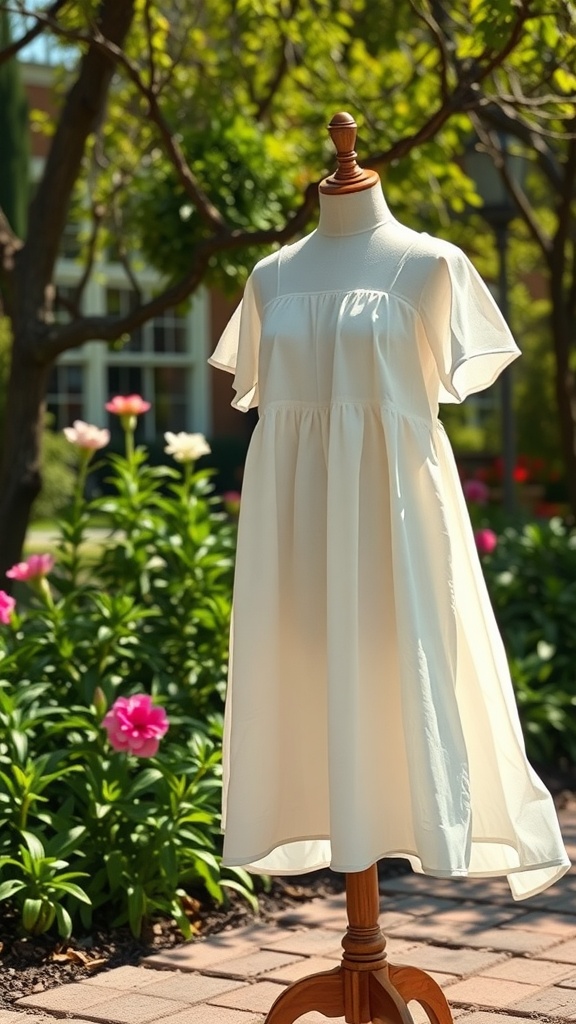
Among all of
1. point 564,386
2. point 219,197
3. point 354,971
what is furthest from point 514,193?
point 354,971

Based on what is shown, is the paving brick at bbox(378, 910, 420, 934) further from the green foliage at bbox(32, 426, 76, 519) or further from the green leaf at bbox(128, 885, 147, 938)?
the green foliage at bbox(32, 426, 76, 519)

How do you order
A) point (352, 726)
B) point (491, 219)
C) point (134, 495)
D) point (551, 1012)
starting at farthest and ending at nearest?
point (491, 219) → point (134, 495) → point (551, 1012) → point (352, 726)

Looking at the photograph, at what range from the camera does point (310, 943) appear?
10.8 ft

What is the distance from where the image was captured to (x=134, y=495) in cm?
463

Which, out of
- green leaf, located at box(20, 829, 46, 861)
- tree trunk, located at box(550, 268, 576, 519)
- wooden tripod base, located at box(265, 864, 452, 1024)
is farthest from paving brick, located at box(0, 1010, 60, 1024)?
tree trunk, located at box(550, 268, 576, 519)

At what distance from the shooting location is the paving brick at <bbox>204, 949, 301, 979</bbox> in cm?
309

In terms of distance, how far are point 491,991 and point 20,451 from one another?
2548mm

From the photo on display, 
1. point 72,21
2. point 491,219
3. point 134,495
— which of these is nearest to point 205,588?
point 134,495

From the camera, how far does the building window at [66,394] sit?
60.8 feet

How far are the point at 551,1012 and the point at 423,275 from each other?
149cm

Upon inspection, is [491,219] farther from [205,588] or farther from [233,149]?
[205,588]

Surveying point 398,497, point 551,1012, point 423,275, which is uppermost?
point 423,275

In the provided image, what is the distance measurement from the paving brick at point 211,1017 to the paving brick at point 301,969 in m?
0.22

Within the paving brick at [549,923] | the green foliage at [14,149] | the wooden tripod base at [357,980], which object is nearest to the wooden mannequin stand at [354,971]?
the wooden tripod base at [357,980]
